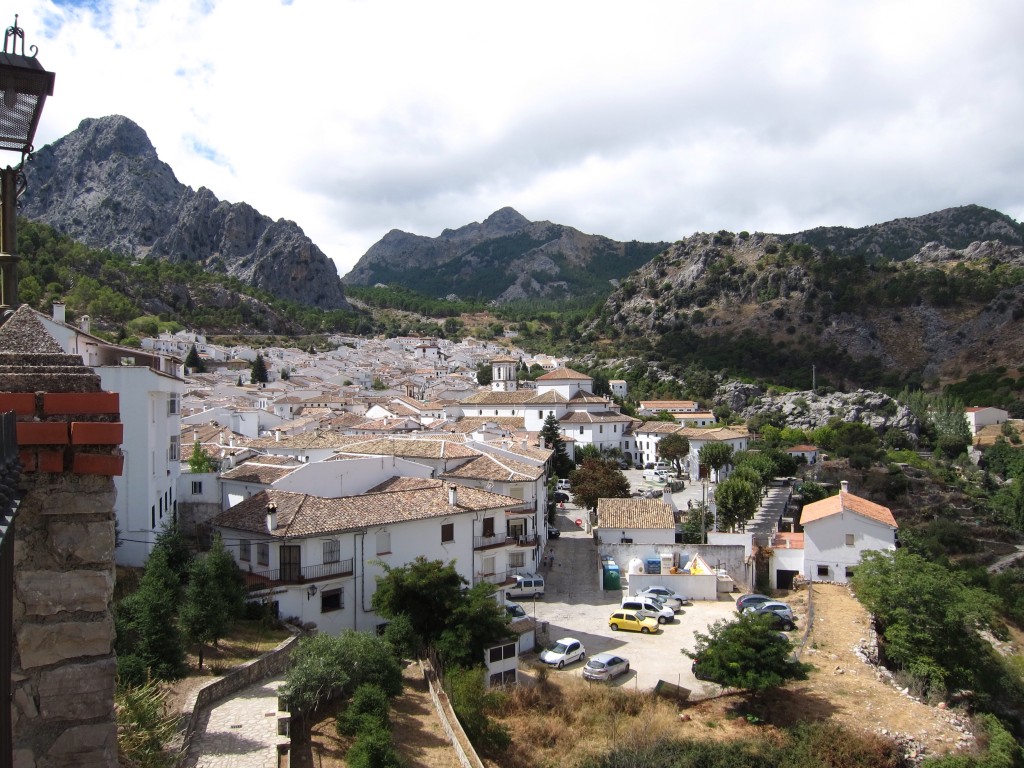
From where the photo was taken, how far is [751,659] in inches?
735

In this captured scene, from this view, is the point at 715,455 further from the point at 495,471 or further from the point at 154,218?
the point at 154,218

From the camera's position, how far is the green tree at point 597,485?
40.2 metres

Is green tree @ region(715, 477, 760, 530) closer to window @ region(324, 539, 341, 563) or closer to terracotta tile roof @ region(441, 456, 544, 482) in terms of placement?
terracotta tile roof @ region(441, 456, 544, 482)

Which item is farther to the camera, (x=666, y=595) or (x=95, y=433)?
(x=666, y=595)

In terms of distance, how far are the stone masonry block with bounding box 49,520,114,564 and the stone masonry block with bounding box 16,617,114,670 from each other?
35 cm

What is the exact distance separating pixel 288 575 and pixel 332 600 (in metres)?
1.64

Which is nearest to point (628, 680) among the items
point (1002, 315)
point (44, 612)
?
point (44, 612)

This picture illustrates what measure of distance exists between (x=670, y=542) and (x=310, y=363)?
239ft

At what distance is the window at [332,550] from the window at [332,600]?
0.89 metres

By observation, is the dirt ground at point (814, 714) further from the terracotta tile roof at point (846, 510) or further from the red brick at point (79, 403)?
the red brick at point (79, 403)

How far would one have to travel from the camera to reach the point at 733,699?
19.8 m

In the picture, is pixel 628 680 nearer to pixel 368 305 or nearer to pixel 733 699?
pixel 733 699

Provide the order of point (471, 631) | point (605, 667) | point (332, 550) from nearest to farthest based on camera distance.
→ point (471, 631) < point (605, 667) < point (332, 550)

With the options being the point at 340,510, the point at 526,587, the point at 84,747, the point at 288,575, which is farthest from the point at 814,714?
the point at 84,747
